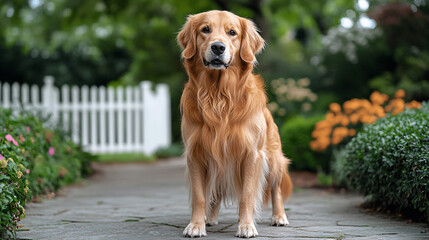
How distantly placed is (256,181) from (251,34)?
1.12m

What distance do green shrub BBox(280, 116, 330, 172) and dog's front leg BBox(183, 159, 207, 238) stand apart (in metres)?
4.18

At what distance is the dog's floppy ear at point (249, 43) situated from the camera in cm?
367

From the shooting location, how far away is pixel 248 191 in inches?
141

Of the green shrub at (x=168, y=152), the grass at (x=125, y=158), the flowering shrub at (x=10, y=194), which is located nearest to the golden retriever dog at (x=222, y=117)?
the flowering shrub at (x=10, y=194)

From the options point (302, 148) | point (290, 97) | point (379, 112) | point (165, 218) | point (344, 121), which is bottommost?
point (165, 218)

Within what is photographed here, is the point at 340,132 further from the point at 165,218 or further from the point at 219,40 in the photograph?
the point at 219,40

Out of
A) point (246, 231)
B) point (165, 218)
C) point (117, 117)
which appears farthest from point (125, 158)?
point (246, 231)

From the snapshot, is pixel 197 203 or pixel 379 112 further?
pixel 379 112

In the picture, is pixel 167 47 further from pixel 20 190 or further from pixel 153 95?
pixel 20 190

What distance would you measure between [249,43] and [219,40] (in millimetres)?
380

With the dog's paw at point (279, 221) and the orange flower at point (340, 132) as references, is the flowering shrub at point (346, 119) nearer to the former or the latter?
the orange flower at point (340, 132)

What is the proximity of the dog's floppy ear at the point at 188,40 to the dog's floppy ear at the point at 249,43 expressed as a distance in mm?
362

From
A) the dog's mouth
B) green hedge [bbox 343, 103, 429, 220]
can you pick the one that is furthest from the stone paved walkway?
the dog's mouth

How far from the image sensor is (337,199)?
5.43m
